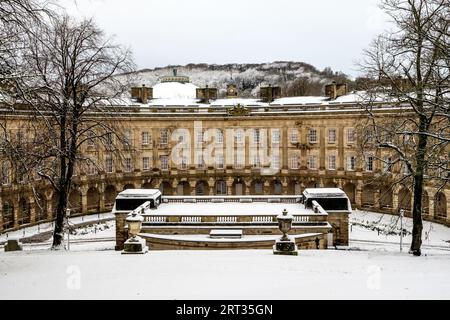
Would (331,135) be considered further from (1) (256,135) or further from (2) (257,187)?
(2) (257,187)

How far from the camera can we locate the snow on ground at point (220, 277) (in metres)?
12.3

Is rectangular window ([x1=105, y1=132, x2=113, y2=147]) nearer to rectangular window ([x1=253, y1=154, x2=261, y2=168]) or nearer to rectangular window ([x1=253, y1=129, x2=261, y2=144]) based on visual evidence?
rectangular window ([x1=253, y1=154, x2=261, y2=168])

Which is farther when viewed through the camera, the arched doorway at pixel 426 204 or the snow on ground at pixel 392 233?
the arched doorway at pixel 426 204

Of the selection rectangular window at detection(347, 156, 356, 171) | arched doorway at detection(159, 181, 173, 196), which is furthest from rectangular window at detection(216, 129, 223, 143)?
rectangular window at detection(347, 156, 356, 171)

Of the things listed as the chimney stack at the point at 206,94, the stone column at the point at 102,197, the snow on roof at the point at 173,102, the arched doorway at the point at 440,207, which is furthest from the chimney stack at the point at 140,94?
the arched doorway at the point at 440,207

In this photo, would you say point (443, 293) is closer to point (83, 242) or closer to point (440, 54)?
point (440, 54)

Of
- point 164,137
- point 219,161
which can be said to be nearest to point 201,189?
point 219,161

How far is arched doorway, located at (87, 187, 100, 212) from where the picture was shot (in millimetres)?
55809

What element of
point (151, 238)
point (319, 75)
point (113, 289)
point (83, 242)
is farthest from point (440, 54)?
point (319, 75)

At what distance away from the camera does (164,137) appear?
203 feet

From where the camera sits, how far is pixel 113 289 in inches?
502

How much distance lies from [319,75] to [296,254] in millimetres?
141113

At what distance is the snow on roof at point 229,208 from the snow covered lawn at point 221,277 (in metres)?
16.0

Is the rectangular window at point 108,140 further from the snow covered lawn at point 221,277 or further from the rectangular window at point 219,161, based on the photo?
the rectangular window at point 219,161
